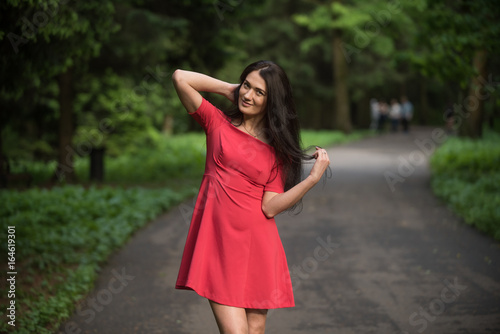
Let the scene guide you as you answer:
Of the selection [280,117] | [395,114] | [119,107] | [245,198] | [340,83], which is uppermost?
[280,117]

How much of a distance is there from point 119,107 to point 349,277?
48.7 ft

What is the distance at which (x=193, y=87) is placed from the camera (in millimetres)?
3191

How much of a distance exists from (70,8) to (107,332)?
11.1ft

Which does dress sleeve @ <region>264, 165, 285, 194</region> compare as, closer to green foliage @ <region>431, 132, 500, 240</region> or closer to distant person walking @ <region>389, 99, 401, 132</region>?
green foliage @ <region>431, 132, 500, 240</region>

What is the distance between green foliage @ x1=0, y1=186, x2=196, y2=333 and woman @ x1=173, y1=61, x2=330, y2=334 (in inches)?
93.3

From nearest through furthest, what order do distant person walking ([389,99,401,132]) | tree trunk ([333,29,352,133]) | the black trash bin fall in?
1. the black trash bin
2. tree trunk ([333,29,352,133])
3. distant person walking ([389,99,401,132])

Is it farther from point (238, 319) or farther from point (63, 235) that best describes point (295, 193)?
point (63, 235)

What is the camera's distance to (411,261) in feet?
24.0

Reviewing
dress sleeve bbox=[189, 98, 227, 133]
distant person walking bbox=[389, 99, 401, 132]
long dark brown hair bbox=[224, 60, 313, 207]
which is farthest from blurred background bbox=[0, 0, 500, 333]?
distant person walking bbox=[389, 99, 401, 132]

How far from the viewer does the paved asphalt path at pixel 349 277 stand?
522cm

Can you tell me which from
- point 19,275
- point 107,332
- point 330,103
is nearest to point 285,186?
point 107,332

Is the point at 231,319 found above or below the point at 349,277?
above

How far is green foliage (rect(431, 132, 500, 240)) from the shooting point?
9039 millimetres

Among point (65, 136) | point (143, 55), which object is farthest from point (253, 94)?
point (65, 136)
